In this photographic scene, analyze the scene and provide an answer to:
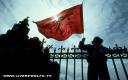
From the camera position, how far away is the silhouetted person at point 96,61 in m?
6.28

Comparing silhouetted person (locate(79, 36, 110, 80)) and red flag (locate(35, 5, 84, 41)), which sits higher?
red flag (locate(35, 5, 84, 41))

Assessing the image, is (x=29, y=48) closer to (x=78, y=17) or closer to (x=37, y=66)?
(x=37, y=66)

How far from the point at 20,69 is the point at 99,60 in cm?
469

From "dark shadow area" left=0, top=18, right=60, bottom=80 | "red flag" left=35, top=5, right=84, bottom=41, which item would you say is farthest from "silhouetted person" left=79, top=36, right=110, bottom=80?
"dark shadow area" left=0, top=18, right=60, bottom=80

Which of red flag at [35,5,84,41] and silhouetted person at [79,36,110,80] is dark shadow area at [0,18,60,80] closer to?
red flag at [35,5,84,41]

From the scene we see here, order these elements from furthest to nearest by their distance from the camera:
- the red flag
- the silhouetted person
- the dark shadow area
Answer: the dark shadow area
the red flag
the silhouetted person

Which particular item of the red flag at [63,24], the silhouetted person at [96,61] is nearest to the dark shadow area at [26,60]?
the red flag at [63,24]

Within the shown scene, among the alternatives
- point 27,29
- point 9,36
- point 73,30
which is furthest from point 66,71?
point 27,29

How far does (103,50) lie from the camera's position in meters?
6.69

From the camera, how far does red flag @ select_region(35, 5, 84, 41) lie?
313 inches

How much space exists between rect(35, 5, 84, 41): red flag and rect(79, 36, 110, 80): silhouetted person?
4.52ft

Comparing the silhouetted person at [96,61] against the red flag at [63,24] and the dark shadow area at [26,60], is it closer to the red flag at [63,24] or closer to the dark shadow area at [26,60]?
the red flag at [63,24]

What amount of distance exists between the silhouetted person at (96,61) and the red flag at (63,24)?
138cm

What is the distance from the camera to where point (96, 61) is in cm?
643
